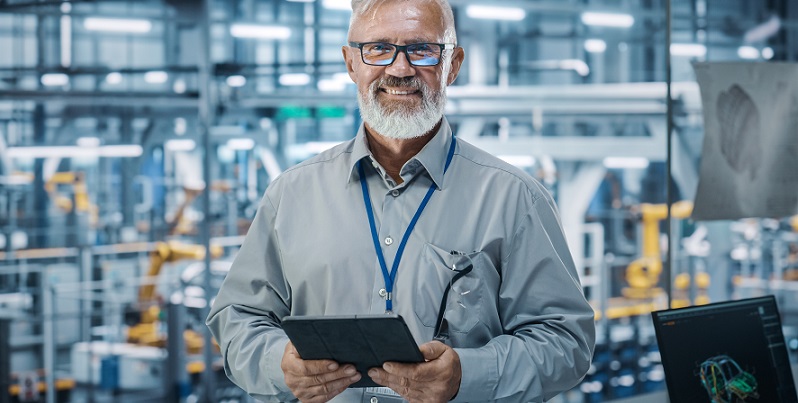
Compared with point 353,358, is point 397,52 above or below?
above

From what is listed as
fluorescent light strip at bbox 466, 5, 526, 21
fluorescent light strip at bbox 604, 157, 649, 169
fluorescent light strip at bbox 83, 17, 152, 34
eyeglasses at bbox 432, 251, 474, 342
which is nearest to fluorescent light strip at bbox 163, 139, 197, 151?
fluorescent light strip at bbox 83, 17, 152, 34

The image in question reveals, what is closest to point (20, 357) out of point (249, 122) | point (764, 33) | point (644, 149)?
point (249, 122)

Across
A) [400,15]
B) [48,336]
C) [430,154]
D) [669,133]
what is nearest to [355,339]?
[430,154]

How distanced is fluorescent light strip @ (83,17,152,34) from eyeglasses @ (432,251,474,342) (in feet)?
22.3

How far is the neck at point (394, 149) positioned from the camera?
1.44 metres

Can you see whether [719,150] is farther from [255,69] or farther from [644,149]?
[644,149]

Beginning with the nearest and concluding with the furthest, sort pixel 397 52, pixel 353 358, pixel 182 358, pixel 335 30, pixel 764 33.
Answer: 1. pixel 353 358
2. pixel 397 52
3. pixel 182 358
4. pixel 335 30
5. pixel 764 33

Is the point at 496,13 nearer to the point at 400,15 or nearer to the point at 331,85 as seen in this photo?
the point at 331,85

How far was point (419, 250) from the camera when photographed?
53.5 inches

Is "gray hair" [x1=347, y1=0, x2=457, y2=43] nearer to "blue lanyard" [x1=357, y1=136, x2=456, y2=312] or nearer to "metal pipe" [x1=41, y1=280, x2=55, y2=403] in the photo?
"blue lanyard" [x1=357, y1=136, x2=456, y2=312]

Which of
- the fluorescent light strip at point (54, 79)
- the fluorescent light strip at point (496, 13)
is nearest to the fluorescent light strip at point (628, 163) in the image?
the fluorescent light strip at point (496, 13)

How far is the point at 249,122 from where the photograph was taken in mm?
7445

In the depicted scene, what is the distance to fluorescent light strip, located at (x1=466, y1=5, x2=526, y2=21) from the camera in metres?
8.59

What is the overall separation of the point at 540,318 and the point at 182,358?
5694 mm
